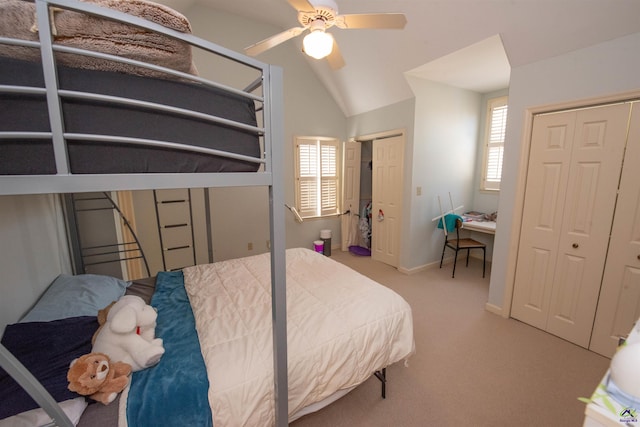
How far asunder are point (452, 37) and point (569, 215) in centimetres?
189

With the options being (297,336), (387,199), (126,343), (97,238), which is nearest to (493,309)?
(387,199)

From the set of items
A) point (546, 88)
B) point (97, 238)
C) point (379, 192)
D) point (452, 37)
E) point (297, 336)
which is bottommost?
point (297, 336)

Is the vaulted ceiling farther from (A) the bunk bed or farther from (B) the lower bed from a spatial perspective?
(B) the lower bed

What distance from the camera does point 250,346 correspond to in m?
1.24

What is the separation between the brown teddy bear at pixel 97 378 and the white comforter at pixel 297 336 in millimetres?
323

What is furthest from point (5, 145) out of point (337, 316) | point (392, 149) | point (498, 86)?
point (498, 86)

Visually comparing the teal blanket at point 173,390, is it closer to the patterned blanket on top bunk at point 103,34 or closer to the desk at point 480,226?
the patterned blanket on top bunk at point 103,34

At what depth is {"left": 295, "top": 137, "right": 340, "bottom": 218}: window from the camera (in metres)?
4.20

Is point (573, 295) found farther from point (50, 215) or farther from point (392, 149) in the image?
point (50, 215)

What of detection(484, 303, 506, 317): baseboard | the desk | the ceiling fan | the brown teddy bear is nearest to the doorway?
the desk

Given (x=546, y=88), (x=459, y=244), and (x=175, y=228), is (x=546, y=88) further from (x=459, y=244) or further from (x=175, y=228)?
(x=175, y=228)

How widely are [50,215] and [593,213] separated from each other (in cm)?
423

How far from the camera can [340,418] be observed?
1.56 m

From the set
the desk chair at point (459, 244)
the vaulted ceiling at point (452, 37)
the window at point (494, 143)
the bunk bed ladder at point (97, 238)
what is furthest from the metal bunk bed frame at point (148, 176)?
the window at point (494, 143)
